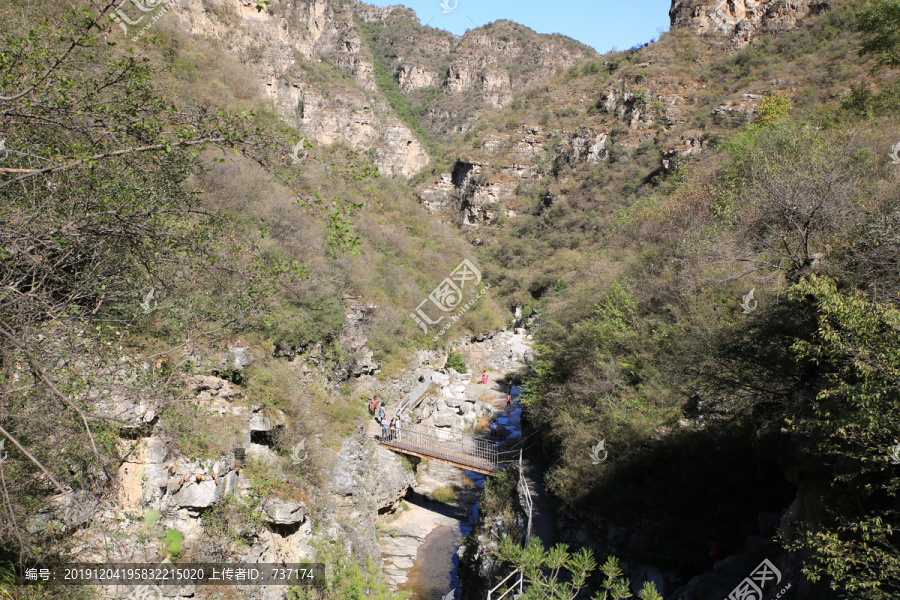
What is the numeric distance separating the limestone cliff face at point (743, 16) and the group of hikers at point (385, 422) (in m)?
53.6

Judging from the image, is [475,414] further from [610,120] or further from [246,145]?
[610,120]

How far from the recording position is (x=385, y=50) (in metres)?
97.1

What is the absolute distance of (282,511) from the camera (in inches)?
357

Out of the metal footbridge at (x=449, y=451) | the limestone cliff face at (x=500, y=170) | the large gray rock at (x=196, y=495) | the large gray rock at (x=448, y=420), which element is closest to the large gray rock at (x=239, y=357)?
the large gray rock at (x=196, y=495)

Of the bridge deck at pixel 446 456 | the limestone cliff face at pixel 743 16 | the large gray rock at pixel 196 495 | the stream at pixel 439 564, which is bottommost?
the stream at pixel 439 564

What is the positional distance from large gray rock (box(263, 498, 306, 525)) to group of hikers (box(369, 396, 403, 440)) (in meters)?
7.10

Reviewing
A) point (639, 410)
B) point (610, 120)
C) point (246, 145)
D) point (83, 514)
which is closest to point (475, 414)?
point (639, 410)

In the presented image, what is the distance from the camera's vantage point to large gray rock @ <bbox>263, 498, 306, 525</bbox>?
8859mm

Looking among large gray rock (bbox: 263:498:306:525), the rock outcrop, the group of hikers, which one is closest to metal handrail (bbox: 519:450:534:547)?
the rock outcrop

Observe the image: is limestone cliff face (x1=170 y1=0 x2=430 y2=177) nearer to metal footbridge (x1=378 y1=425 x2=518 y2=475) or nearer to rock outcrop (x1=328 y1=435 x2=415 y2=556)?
metal footbridge (x1=378 y1=425 x2=518 y2=475)

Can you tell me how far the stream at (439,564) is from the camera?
13.2 m

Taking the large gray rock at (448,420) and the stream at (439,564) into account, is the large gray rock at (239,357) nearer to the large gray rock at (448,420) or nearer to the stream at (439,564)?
the stream at (439,564)

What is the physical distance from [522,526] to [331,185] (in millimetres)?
19244

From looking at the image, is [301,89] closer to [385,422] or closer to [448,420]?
[448,420]
